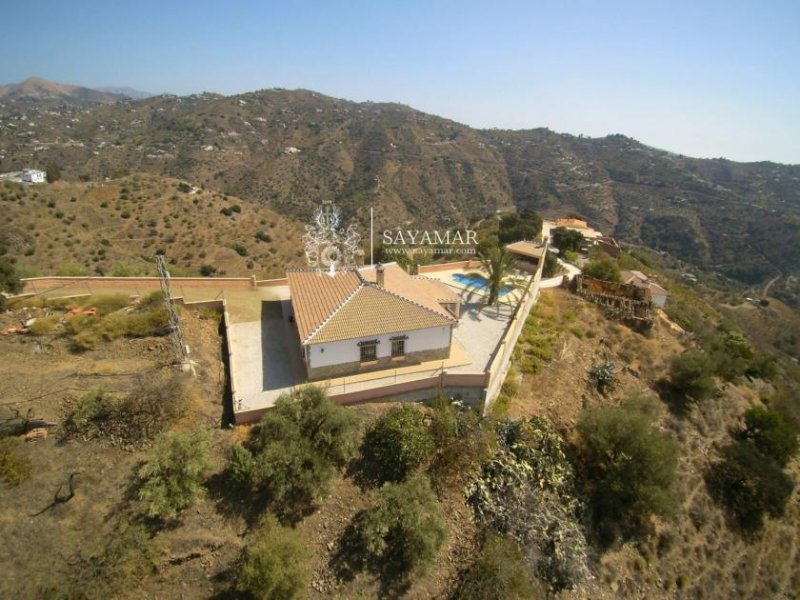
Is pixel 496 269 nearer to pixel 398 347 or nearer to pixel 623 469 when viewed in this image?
pixel 398 347

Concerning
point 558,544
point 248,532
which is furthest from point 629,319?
point 248,532

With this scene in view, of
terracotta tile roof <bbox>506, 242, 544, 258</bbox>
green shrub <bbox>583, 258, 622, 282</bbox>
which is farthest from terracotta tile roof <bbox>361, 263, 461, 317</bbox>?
green shrub <bbox>583, 258, 622, 282</bbox>

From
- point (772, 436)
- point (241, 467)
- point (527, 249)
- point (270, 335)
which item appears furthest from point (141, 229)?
point (772, 436)

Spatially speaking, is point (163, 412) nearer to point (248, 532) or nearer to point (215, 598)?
point (248, 532)

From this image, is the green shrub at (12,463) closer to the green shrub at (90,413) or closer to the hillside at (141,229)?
the green shrub at (90,413)

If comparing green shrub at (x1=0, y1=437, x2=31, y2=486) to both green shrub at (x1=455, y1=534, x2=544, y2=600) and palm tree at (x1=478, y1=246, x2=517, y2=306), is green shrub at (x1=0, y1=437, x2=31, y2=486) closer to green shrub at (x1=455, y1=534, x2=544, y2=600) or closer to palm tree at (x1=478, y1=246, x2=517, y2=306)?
green shrub at (x1=455, y1=534, x2=544, y2=600)

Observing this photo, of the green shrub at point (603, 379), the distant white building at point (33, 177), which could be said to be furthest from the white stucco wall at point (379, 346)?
the distant white building at point (33, 177)
